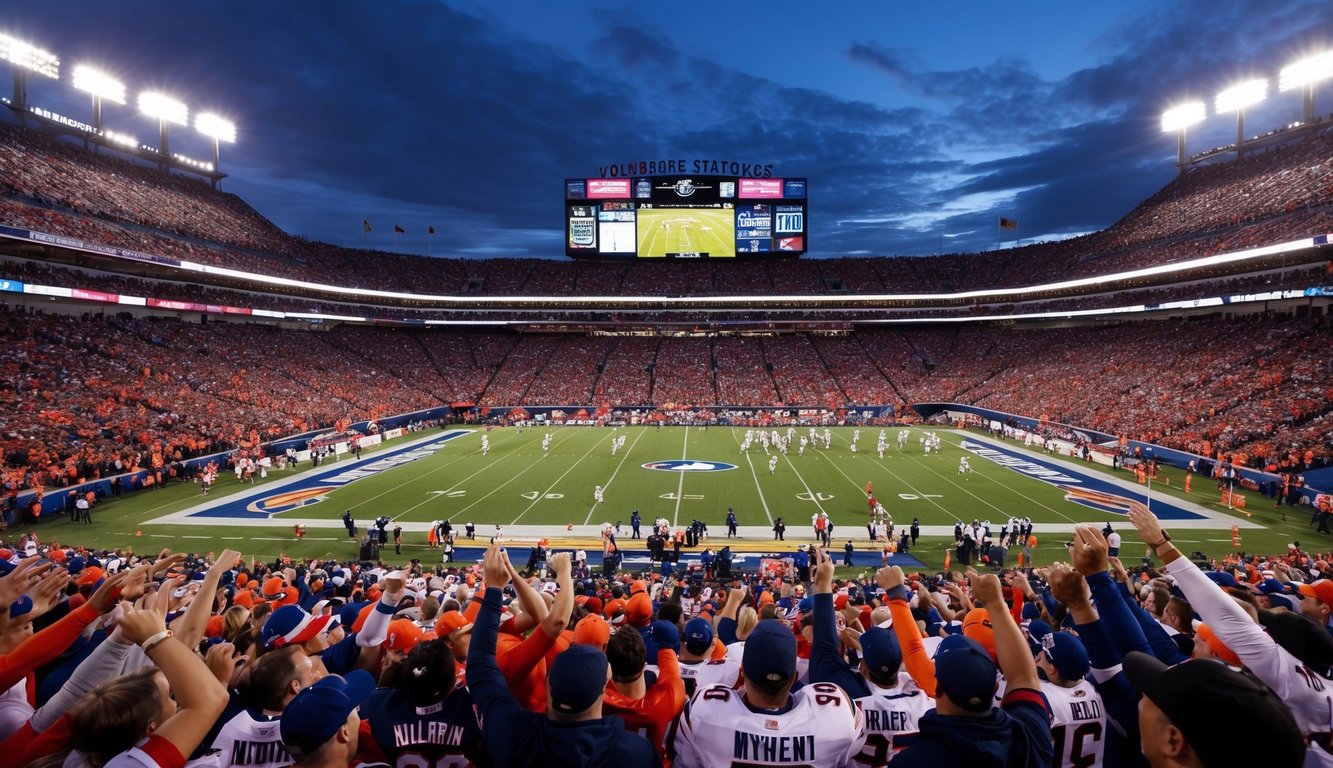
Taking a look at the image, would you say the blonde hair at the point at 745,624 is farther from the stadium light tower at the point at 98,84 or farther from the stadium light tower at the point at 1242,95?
the stadium light tower at the point at 1242,95

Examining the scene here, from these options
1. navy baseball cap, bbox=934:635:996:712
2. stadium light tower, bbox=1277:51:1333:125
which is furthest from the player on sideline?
stadium light tower, bbox=1277:51:1333:125

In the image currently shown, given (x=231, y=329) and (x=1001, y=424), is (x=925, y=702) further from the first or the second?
(x=231, y=329)

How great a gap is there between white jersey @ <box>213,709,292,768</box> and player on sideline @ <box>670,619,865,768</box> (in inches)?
66.2

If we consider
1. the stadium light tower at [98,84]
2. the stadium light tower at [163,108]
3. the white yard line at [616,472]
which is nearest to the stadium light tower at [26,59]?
the stadium light tower at [98,84]

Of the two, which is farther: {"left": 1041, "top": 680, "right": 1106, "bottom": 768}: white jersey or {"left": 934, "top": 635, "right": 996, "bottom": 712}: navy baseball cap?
{"left": 1041, "top": 680, "right": 1106, "bottom": 768}: white jersey

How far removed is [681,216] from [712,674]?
2261 inches

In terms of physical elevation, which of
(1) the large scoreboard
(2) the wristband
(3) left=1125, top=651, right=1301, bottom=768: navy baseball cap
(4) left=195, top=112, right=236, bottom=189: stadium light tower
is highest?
(4) left=195, top=112, right=236, bottom=189: stadium light tower

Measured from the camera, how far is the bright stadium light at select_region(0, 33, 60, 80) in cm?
3216

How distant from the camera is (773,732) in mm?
2434

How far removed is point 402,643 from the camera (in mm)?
4238

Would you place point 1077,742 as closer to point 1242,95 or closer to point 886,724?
point 886,724

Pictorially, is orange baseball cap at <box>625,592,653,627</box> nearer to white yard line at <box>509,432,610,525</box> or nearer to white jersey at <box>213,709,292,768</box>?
white jersey at <box>213,709,292,768</box>

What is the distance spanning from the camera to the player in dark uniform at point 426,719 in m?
2.75

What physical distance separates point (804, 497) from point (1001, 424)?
75.4 ft
